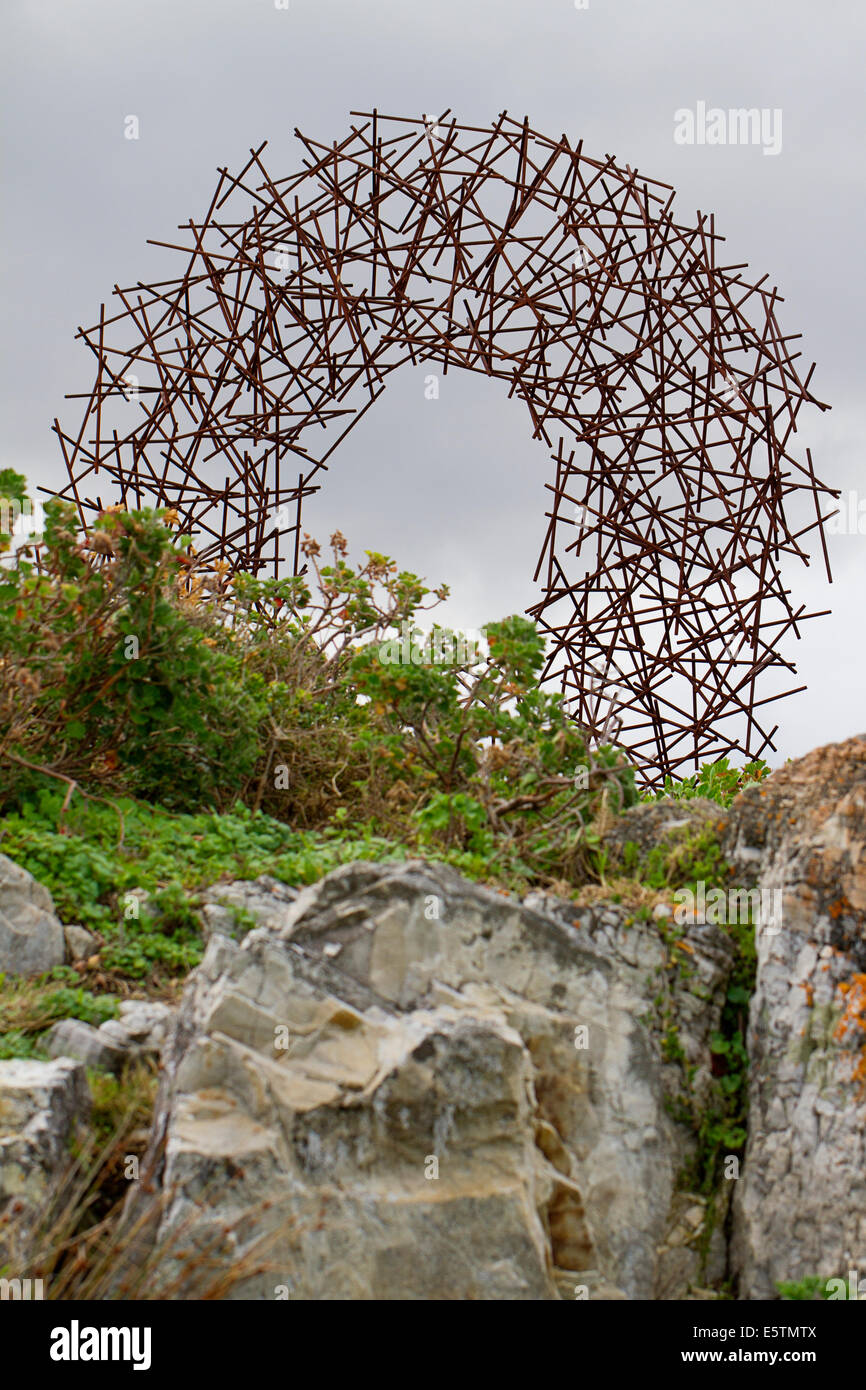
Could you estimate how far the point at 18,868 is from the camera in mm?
5609

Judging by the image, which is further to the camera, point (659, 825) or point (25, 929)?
point (659, 825)

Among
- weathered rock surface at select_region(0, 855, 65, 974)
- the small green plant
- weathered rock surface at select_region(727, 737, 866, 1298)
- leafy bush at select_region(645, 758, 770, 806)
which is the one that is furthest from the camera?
leafy bush at select_region(645, 758, 770, 806)

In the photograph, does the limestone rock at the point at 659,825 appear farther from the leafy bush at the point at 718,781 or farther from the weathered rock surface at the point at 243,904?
the leafy bush at the point at 718,781

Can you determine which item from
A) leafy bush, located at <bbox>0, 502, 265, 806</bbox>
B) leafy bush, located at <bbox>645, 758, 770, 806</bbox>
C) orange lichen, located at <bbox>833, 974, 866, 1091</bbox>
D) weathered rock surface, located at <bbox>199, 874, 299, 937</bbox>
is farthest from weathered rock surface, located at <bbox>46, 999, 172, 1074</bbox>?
leafy bush, located at <bbox>645, 758, 770, 806</bbox>

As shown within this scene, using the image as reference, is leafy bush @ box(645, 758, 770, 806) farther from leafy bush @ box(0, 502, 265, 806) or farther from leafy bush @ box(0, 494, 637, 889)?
leafy bush @ box(0, 502, 265, 806)

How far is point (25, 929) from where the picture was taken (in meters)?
5.43

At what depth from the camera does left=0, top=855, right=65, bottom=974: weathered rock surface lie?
17.7ft

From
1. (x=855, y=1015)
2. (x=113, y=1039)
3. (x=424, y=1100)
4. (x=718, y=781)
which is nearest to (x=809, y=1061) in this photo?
(x=855, y=1015)

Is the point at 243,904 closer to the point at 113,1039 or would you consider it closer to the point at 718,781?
the point at 113,1039

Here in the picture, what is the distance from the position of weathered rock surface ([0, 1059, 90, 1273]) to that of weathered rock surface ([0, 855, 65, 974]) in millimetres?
1001

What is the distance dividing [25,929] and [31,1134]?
1.43 metres

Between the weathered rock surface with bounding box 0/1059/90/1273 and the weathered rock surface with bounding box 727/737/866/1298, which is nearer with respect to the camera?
the weathered rock surface with bounding box 0/1059/90/1273

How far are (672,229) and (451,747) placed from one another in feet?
15.5
